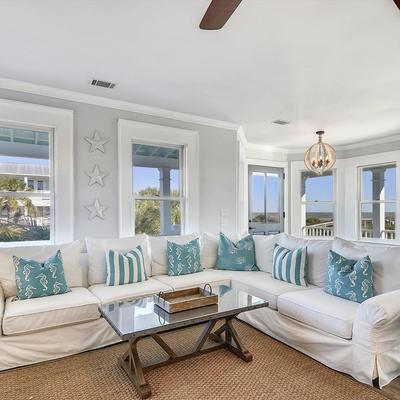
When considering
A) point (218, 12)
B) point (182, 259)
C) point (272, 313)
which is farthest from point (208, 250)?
point (218, 12)

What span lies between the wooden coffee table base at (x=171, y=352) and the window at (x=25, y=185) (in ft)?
6.06

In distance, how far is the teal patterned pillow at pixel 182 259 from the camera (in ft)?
11.4

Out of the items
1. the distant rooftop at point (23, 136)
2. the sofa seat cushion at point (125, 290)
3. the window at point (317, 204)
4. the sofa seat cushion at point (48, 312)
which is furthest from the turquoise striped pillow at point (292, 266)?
the window at point (317, 204)

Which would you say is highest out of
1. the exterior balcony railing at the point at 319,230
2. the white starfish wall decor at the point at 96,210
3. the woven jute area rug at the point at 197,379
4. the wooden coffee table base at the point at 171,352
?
the white starfish wall decor at the point at 96,210

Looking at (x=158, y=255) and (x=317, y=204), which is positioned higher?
(x=317, y=204)

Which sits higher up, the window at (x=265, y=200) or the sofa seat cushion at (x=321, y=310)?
the window at (x=265, y=200)

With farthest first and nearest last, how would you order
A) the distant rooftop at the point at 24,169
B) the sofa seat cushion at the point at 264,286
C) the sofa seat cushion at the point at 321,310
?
the distant rooftop at the point at 24,169, the sofa seat cushion at the point at 264,286, the sofa seat cushion at the point at 321,310

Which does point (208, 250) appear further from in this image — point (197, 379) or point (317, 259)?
point (197, 379)

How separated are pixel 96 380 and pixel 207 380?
0.81 meters

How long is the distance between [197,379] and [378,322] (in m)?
1.33

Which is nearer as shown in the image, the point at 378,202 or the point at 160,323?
the point at 160,323

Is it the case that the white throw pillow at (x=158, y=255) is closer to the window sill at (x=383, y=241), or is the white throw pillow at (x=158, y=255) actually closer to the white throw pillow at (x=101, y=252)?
the white throw pillow at (x=101, y=252)

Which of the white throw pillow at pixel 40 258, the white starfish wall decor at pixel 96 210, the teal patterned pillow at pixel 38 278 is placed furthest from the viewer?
the white starfish wall decor at pixel 96 210

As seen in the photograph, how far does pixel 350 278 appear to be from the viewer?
101 inches
